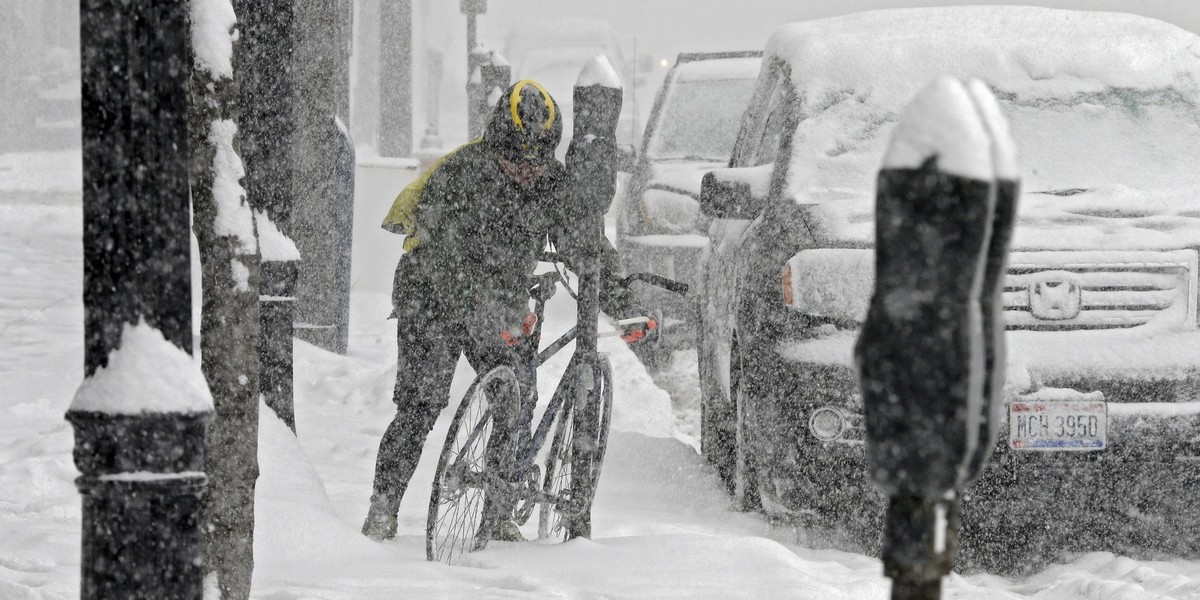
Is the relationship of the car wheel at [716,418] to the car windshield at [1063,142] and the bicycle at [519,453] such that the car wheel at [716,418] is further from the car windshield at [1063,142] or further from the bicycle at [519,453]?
the car windshield at [1063,142]

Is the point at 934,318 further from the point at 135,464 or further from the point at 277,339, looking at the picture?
the point at 277,339

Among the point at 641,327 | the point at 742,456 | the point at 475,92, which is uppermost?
the point at 475,92

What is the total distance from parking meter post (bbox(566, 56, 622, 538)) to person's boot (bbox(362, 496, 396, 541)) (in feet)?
2.01

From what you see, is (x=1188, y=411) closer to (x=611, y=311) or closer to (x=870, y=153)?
(x=870, y=153)

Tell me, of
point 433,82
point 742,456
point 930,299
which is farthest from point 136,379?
point 433,82

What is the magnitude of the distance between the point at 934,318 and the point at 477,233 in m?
3.79

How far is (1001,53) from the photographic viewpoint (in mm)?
5820

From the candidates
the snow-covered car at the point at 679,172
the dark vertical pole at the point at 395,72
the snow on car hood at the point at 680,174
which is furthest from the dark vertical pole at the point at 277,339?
the dark vertical pole at the point at 395,72

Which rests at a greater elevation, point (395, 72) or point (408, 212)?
point (408, 212)

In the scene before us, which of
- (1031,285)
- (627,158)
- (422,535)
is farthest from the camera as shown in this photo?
(627,158)

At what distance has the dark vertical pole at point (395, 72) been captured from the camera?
17.2m

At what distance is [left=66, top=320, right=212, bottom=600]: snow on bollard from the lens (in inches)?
90.1

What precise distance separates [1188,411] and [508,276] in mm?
2192

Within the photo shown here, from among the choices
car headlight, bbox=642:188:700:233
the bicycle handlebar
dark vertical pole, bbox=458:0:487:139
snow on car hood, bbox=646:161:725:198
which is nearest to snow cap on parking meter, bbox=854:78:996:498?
the bicycle handlebar
